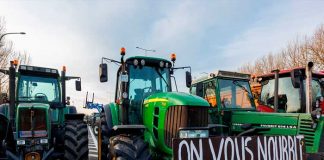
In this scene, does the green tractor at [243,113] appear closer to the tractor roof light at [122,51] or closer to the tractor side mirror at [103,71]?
the tractor roof light at [122,51]

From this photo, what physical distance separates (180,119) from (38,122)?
3746 millimetres

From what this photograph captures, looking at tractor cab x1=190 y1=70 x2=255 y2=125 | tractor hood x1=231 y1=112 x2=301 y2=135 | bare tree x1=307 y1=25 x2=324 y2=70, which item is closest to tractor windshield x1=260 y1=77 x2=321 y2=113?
tractor cab x1=190 y1=70 x2=255 y2=125

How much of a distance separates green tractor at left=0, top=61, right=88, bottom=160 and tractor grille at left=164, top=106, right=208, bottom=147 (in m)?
2.77

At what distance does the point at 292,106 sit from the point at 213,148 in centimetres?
519

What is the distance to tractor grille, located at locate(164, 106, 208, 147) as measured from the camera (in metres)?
6.05

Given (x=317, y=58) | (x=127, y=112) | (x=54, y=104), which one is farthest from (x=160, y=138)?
(x=317, y=58)

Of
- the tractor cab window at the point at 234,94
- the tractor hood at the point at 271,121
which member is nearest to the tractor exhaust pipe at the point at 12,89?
the tractor cab window at the point at 234,94

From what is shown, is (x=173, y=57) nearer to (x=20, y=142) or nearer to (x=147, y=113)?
(x=147, y=113)

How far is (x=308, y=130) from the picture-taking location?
24.2 ft

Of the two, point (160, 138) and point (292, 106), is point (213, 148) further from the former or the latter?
point (292, 106)

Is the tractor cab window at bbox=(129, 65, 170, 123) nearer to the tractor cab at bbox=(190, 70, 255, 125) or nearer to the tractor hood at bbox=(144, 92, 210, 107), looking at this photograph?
the tractor hood at bbox=(144, 92, 210, 107)

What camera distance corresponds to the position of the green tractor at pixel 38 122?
759 centimetres

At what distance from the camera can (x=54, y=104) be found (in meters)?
9.43

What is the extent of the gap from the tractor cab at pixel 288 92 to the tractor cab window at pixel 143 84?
334 cm
